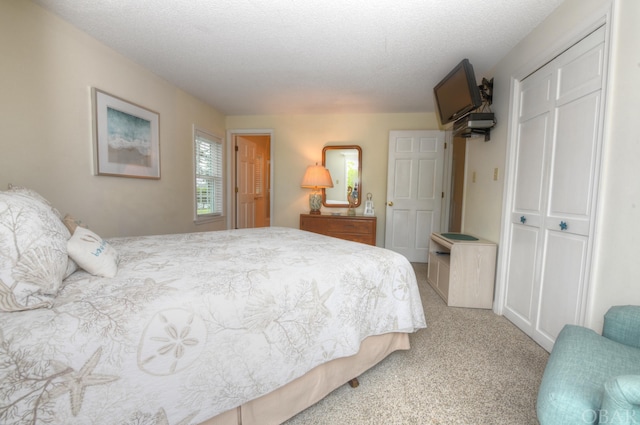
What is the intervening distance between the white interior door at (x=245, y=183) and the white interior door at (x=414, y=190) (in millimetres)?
2508

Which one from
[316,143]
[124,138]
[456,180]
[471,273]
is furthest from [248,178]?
[471,273]

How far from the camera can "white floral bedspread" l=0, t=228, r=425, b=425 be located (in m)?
0.71

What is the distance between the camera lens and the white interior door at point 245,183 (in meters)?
4.59

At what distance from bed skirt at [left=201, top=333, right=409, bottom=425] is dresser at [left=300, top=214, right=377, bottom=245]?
2335 mm

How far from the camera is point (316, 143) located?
4285 millimetres

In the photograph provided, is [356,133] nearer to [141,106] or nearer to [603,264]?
[141,106]

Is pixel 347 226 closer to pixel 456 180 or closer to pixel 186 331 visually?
pixel 456 180

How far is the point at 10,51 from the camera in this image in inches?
66.7

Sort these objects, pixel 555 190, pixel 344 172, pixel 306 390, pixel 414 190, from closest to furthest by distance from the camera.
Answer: pixel 306 390 < pixel 555 190 < pixel 414 190 < pixel 344 172

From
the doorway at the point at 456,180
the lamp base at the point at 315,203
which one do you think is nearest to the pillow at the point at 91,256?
the lamp base at the point at 315,203

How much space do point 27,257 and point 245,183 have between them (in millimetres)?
4016

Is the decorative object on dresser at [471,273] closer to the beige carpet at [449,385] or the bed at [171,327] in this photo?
the beige carpet at [449,385]

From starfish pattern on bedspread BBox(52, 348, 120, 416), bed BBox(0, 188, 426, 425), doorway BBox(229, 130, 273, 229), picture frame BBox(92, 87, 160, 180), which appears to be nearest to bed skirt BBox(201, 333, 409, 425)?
bed BBox(0, 188, 426, 425)

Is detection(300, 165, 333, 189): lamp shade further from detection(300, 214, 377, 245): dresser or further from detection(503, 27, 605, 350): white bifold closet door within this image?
detection(503, 27, 605, 350): white bifold closet door
